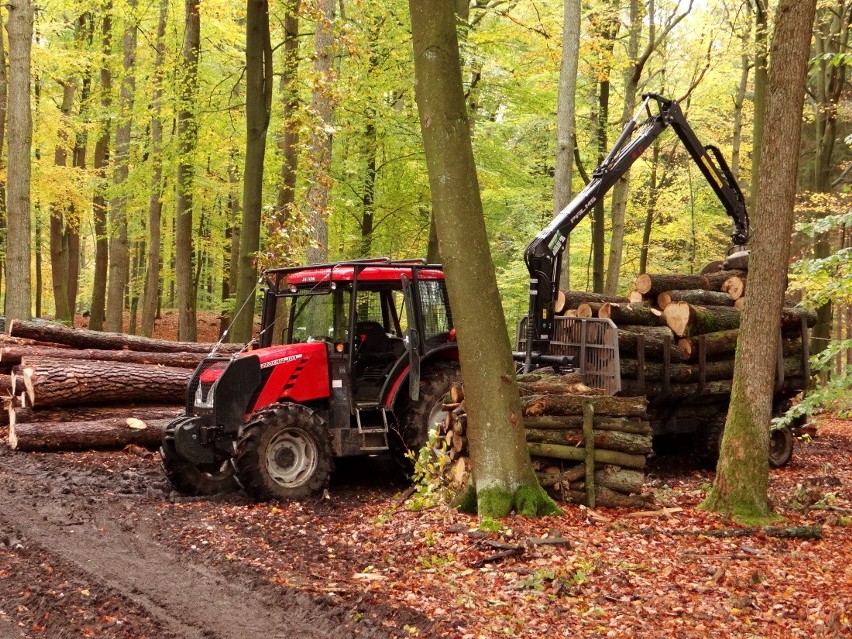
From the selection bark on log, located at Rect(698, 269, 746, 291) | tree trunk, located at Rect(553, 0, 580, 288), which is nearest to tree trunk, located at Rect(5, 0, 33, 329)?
tree trunk, located at Rect(553, 0, 580, 288)

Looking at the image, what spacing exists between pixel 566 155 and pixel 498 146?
6233 millimetres

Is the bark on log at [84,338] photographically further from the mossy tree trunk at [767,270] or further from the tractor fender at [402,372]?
the mossy tree trunk at [767,270]

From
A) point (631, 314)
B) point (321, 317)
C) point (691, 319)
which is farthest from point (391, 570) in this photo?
point (691, 319)

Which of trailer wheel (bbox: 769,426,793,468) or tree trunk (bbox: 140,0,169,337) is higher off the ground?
tree trunk (bbox: 140,0,169,337)

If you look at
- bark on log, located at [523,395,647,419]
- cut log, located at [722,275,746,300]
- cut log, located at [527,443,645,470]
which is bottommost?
cut log, located at [527,443,645,470]

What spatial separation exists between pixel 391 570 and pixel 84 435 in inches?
239

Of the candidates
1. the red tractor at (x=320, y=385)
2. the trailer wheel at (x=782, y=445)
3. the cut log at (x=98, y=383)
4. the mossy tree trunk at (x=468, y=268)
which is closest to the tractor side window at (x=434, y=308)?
the red tractor at (x=320, y=385)

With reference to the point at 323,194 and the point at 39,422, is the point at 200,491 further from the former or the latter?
the point at 323,194

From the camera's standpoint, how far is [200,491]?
29.0 ft

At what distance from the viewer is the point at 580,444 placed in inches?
318

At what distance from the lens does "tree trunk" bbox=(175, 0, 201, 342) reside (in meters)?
16.2

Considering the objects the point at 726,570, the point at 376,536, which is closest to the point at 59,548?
the point at 376,536

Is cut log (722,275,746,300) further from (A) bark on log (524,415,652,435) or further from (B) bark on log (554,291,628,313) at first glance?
(A) bark on log (524,415,652,435)

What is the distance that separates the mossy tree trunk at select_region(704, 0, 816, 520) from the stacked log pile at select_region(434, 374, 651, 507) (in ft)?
3.14
